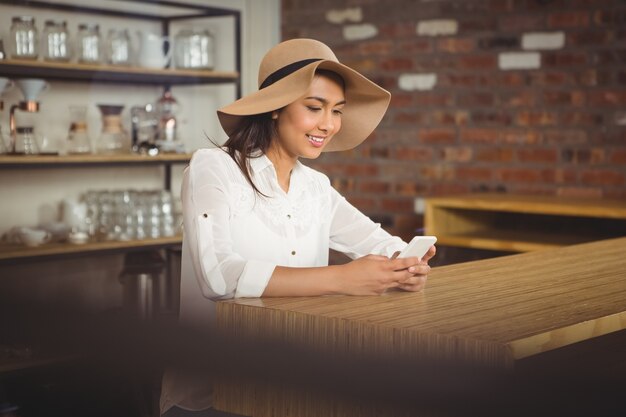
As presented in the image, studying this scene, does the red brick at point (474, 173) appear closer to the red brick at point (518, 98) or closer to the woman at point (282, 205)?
the red brick at point (518, 98)

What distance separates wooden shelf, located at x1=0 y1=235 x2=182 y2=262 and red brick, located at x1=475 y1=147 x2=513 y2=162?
58.7 inches

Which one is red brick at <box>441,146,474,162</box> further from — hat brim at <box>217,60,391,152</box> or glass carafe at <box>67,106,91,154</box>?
hat brim at <box>217,60,391,152</box>

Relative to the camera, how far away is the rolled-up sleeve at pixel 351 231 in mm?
2141

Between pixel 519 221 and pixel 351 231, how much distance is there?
2.29m

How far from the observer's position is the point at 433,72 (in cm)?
460

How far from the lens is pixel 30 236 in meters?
3.88

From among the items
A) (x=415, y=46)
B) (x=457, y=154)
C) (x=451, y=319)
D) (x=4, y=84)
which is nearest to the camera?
(x=451, y=319)

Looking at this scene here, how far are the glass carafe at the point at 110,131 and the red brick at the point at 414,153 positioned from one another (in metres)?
1.41

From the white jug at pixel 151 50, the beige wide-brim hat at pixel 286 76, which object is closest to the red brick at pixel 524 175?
the white jug at pixel 151 50

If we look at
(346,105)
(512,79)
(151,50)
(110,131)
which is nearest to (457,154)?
(512,79)

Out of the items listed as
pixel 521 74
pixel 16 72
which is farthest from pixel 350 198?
pixel 16 72

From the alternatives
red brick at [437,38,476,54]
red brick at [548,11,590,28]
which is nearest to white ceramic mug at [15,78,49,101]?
red brick at [437,38,476,54]

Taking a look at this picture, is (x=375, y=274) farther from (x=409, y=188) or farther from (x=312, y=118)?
(x=409, y=188)

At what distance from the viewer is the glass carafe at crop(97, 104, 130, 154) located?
4.21m
